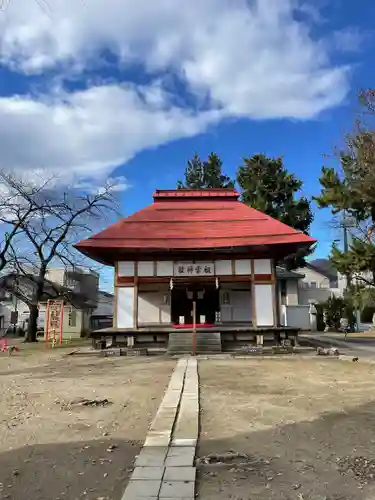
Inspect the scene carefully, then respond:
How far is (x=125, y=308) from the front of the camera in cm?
1694

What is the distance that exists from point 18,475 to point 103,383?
→ 5231 millimetres

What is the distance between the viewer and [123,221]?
18688 mm

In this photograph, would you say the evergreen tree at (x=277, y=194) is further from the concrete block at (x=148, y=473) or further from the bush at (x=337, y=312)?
the concrete block at (x=148, y=473)

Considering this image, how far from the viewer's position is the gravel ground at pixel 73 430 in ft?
12.2

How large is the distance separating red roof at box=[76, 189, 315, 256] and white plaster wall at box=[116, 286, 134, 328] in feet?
5.88

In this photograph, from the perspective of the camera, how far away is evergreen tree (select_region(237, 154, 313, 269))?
3269 cm

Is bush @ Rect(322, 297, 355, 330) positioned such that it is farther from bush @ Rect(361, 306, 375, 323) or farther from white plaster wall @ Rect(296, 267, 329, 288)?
white plaster wall @ Rect(296, 267, 329, 288)

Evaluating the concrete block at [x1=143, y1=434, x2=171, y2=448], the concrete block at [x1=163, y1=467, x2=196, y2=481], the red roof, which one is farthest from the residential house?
the concrete block at [x1=163, y1=467, x2=196, y2=481]

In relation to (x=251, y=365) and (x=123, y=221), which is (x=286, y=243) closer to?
(x=251, y=365)

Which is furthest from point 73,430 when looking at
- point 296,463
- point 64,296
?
point 64,296

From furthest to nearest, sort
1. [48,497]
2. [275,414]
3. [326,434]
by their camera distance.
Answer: [275,414]
[326,434]
[48,497]

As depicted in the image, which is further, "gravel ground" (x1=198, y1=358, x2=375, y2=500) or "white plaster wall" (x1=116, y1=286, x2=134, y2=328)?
"white plaster wall" (x1=116, y1=286, x2=134, y2=328)

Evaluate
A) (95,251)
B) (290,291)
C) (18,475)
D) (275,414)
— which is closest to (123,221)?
(95,251)

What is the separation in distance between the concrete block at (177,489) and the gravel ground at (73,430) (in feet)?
1.23
